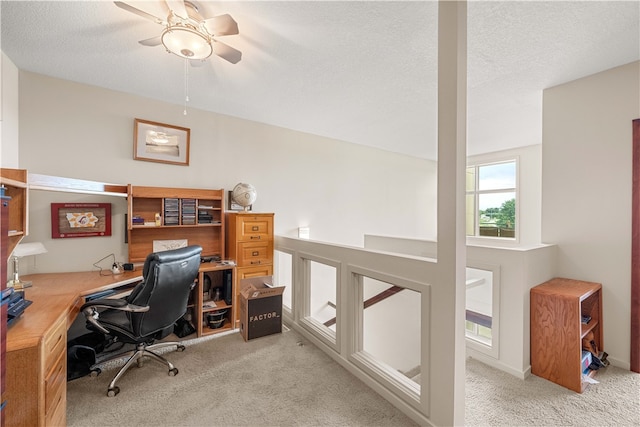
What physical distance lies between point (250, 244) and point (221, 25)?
87.0 inches

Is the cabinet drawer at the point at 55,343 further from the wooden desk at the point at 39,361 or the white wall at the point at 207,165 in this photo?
the white wall at the point at 207,165

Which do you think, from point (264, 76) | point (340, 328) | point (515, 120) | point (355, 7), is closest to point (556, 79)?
point (515, 120)

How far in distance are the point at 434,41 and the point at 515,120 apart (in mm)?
2535

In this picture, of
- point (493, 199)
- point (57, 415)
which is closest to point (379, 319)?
point (57, 415)

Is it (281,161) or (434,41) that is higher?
(434,41)

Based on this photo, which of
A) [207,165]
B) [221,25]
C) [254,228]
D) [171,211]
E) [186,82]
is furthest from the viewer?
[207,165]

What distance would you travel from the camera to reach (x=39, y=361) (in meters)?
1.23

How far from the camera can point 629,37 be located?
6.50 feet

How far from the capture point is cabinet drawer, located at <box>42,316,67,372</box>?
1.34 metres

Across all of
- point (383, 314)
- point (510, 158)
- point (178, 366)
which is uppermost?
point (510, 158)

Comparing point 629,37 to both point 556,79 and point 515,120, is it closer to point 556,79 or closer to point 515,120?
point 556,79

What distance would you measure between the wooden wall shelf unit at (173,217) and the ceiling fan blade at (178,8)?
5.90 feet

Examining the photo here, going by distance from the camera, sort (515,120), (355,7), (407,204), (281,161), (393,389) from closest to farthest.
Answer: (355,7) → (393,389) → (515,120) → (281,161) → (407,204)

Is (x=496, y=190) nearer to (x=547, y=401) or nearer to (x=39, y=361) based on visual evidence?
(x=547, y=401)
